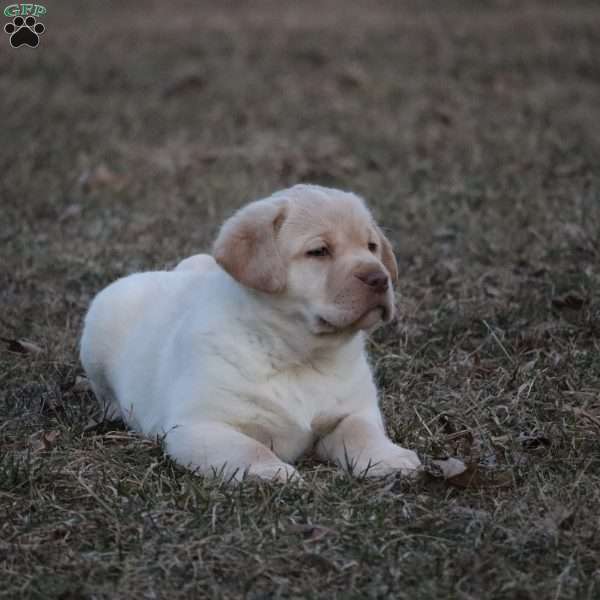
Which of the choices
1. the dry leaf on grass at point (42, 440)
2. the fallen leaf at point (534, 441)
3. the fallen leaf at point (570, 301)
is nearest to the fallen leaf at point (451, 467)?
the fallen leaf at point (534, 441)

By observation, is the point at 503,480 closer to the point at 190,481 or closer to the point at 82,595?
the point at 190,481

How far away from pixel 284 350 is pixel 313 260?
332 millimetres

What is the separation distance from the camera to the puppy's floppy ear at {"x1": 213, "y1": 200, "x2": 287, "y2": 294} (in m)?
3.84

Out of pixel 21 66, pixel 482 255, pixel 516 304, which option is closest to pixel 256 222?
pixel 516 304

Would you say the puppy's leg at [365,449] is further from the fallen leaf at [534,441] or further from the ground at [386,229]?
the fallen leaf at [534,441]

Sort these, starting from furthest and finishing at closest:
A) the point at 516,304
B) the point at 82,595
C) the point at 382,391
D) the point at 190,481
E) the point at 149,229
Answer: the point at 149,229 → the point at 516,304 → the point at 382,391 → the point at 190,481 → the point at 82,595

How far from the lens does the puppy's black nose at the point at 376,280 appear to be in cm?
378

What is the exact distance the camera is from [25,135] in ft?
31.8

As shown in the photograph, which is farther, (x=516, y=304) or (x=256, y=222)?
(x=516, y=304)

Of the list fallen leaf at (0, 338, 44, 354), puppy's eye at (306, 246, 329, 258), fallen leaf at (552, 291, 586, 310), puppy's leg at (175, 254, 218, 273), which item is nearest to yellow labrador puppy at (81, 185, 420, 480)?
puppy's eye at (306, 246, 329, 258)

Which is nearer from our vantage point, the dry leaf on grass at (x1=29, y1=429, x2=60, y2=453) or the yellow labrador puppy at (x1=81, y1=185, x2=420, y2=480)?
the yellow labrador puppy at (x1=81, y1=185, x2=420, y2=480)

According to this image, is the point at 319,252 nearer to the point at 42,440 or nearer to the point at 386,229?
the point at 42,440

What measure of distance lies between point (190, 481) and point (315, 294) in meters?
0.77

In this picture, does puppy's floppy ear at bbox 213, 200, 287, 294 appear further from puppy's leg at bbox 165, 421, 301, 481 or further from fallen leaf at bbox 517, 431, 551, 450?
fallen leaf at bbox 517, 431, 551, 450
